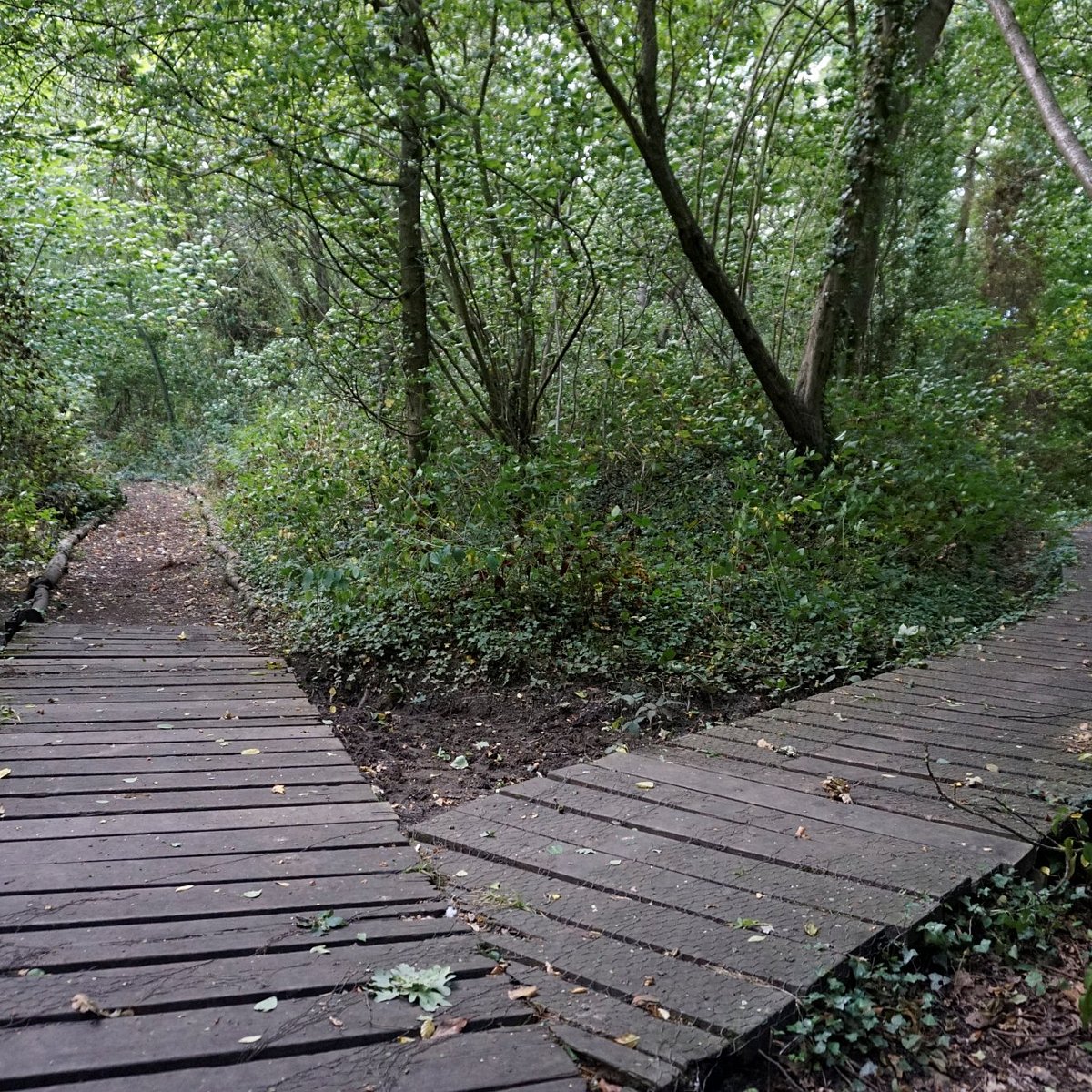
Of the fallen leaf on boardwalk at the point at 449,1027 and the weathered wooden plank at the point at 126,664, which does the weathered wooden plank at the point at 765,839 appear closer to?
the fallen leaf on boardwalk at the point at 449,1027

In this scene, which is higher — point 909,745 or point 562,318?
point 562,318

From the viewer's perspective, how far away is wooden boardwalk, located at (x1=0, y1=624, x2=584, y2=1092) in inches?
71.4

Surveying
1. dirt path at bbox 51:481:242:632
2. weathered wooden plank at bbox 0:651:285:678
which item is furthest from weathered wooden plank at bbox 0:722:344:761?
dirt path at bbox 51:481:242:632

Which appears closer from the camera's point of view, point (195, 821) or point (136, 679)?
point (195, 821)

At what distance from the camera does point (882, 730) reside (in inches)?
161

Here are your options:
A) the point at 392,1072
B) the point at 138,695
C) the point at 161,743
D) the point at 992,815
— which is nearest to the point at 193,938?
the point at 392,1072

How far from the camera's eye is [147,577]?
950cm

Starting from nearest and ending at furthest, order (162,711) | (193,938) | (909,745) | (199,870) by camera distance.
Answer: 1. (193,938)
2. (199,870)
3. (909,745)
4. (162,711)

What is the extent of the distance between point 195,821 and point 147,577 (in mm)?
7188

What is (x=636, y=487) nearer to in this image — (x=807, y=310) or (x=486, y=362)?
(x=486, y=362)

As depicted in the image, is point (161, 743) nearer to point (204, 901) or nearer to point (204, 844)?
point (204, 844)

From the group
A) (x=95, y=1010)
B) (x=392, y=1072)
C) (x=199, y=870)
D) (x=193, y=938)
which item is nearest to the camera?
(x=392, y=1072)

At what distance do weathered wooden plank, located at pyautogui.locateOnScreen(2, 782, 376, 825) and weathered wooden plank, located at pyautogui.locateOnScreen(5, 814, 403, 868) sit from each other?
0.18 metres

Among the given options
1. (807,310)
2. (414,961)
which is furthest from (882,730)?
(807,310)
